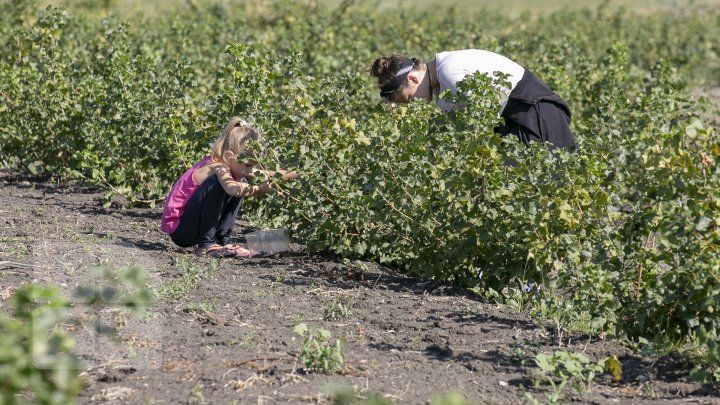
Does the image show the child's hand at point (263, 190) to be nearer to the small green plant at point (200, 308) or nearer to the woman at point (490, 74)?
the woman at point (490, 74)

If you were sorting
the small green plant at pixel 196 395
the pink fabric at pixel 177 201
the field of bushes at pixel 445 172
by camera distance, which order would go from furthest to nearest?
the pink fabric at pixel 177 201 < the field of bushes at pixel 445 172 < the small green plant at pixel 196 395

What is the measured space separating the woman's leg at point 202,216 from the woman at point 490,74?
3.50 feet

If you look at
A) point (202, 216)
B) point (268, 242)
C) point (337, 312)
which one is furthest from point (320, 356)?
point (202, 216)

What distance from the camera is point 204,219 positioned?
6.38 metres

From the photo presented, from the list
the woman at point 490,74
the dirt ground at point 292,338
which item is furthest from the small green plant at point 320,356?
the woman at point 490,74

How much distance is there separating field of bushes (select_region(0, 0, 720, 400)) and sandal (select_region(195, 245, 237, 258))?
1.12 feet

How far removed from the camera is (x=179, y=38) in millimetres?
11227

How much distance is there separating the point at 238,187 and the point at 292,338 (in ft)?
5.93

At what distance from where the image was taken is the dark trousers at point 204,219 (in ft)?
21.0

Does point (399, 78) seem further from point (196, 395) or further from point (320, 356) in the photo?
point (196, 395)

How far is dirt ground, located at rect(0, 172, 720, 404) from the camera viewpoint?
13.6 feet

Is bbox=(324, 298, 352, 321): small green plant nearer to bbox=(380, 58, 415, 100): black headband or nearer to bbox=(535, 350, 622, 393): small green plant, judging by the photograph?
bbox=(535, 350, 622, 393): small green plant

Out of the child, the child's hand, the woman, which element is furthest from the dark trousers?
the woman

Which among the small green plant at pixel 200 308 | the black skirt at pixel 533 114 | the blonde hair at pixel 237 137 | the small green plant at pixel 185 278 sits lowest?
the small green plant at pixel 185 278
